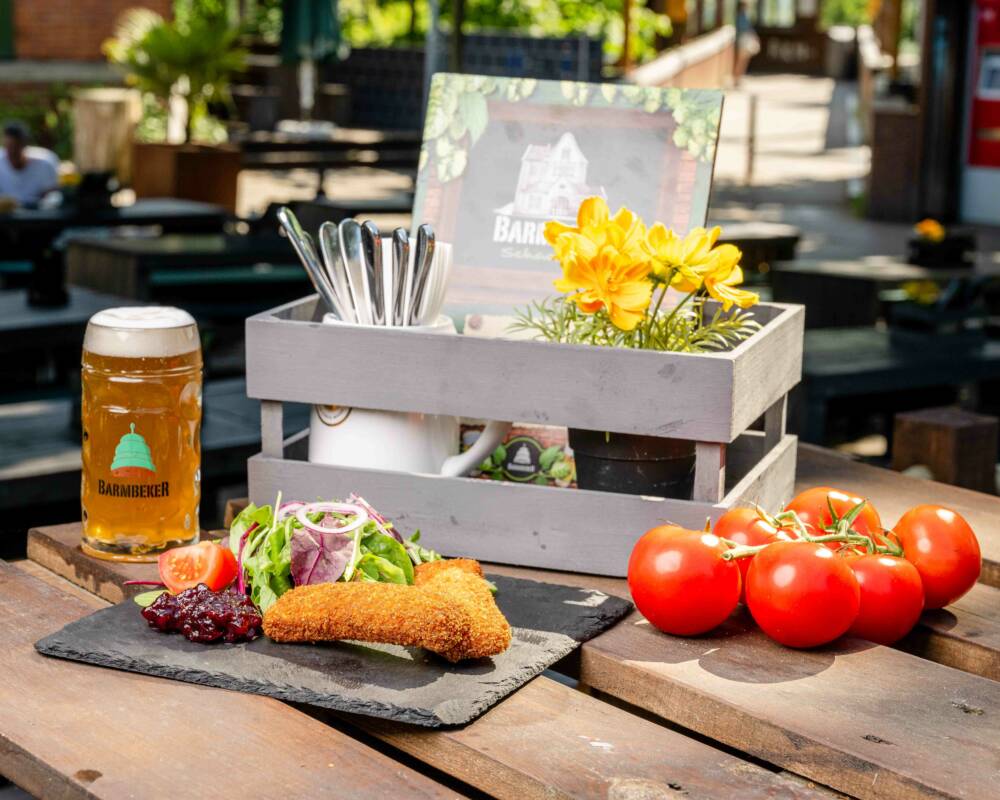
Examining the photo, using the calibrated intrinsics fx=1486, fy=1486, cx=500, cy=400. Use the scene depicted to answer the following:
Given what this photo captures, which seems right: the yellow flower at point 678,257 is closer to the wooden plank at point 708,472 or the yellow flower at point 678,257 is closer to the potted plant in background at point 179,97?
the wooden plank at point 708,472

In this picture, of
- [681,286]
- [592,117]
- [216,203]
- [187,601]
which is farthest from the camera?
[216,203]

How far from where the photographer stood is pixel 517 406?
1.97 metres

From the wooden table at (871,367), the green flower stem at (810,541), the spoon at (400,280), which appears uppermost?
the spoon at (400,280)

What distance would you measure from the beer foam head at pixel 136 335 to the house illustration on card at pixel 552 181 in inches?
25.2

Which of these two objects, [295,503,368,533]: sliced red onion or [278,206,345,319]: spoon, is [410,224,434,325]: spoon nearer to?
[278,206,345,319]: spoon

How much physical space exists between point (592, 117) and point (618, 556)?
0.75m

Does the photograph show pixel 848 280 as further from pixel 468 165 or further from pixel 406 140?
pixel 406 140

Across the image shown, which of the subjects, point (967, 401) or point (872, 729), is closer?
point (872, 729)

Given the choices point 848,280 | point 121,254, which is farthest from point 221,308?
point 848,280

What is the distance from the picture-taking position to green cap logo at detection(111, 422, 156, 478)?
1934 millimetres

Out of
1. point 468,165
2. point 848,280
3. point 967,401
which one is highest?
point 468,165

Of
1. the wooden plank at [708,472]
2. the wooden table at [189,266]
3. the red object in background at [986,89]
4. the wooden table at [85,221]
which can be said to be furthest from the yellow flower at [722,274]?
the red object in background at [986,89]

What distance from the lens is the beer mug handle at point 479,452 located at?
2.04m

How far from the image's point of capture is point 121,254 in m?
7.25
